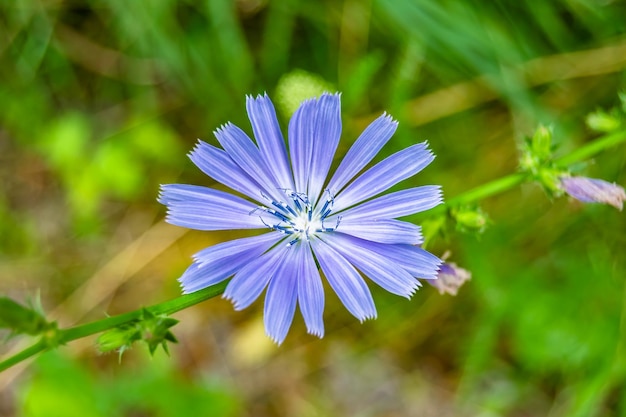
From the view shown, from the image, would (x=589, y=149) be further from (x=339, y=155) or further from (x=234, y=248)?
(x=339, y=155)

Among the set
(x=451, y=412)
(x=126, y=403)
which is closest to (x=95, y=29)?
(x=126, y=403)

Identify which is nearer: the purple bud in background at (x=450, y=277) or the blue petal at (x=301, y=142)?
the blue petal at (x=301, y=142)

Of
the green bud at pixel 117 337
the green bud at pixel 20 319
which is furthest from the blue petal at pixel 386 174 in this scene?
the green bud at pixel 20 319

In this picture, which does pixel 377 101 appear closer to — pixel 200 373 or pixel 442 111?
pixel 442 111

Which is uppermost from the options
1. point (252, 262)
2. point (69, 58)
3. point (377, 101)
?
point (69, 58)

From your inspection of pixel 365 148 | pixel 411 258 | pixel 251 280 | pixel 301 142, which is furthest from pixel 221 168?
pixel 411 258

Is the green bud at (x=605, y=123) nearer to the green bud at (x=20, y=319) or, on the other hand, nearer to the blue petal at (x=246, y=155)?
the blue petal at (x=246, y=155)

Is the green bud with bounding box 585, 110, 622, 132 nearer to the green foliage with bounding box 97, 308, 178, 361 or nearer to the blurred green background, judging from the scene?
the blurred green background
